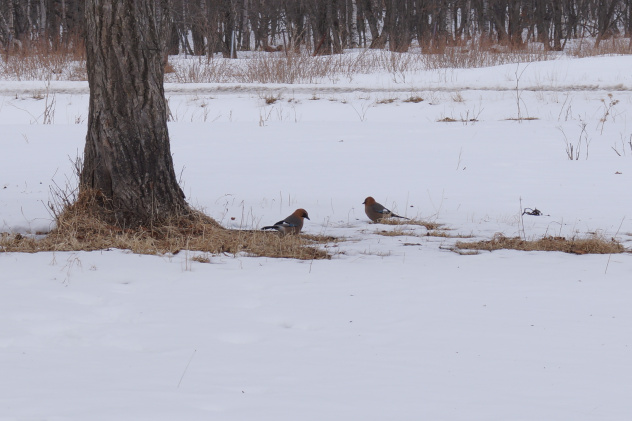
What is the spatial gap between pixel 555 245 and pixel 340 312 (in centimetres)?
217

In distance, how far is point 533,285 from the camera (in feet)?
13.1

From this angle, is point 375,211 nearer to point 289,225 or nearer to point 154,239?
point 289,225


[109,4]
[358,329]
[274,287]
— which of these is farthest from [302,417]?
[109,4]

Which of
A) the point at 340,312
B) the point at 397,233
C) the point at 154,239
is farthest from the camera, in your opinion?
the point at 397,233

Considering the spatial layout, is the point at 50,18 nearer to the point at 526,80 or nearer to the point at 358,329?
the point at 526,80

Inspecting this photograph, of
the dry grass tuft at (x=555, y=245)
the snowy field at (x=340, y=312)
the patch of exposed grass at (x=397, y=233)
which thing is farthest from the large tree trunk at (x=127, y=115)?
the dry grass tuft at (x=555, y=245)

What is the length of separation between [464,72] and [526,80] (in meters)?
1.85

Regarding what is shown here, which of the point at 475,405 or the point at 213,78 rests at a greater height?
the point at 213,78

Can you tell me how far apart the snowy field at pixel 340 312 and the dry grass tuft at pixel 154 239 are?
18 centimetres

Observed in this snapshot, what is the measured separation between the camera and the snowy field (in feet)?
8.09

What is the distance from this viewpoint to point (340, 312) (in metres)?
3.46

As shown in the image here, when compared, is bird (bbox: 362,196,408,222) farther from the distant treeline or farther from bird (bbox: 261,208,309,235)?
the distant treeline

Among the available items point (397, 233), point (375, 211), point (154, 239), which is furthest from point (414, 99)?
point (154, 239)

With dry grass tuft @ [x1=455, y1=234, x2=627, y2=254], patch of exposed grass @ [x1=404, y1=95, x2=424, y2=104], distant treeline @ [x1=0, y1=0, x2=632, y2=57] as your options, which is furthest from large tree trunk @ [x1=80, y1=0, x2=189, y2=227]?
distant treeline @ [x1=0, y1=0, x2=632, y2=57]
